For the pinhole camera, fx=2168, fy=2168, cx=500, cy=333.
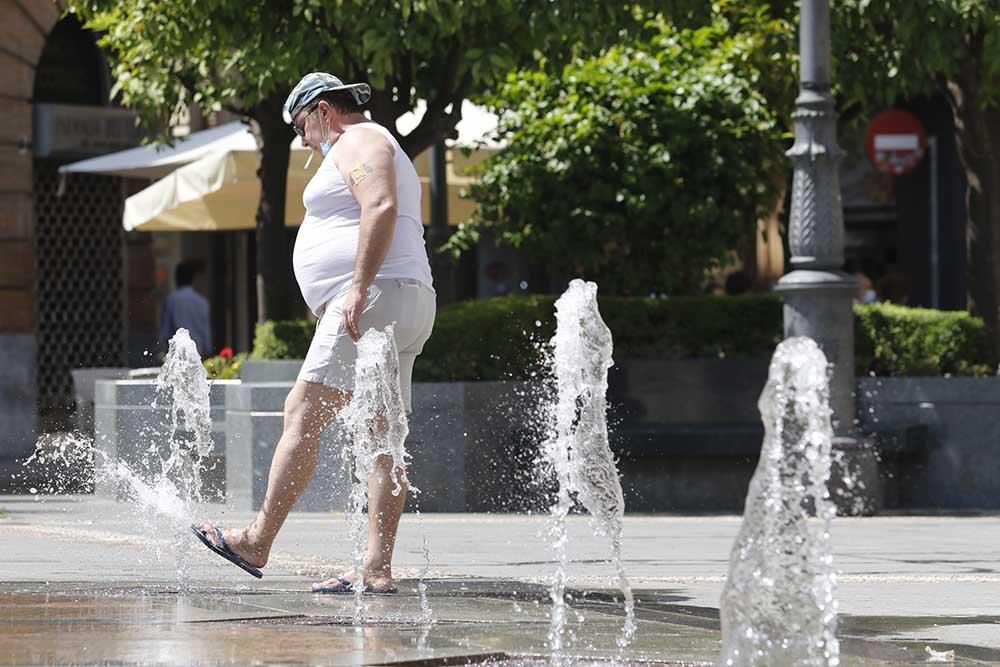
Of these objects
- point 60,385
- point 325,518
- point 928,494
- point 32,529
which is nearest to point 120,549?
point 32,529

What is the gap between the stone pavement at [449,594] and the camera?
561 cm

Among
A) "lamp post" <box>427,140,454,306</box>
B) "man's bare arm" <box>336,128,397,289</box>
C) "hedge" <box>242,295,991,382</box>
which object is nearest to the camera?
"man's bare arm" <box>336,128,397,289</box>

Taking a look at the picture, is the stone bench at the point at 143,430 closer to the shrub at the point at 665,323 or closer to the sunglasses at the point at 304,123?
the shrub at the point at 665,323

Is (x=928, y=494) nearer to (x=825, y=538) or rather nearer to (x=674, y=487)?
(x=674, y=487)

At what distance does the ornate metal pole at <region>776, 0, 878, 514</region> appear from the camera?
1198cm

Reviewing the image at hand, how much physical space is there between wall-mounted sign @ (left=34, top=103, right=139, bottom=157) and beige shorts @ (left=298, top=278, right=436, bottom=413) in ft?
46.9

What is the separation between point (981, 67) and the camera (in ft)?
45.5

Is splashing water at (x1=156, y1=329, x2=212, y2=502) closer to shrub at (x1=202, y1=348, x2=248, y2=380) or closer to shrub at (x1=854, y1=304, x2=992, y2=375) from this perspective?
shrub at (x1=202, y1=348, x2=248, y2=380)

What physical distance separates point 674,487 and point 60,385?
38.9 feet

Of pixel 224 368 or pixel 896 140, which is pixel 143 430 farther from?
pixel 896 140

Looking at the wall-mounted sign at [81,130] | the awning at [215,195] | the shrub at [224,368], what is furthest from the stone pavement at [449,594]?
the wall-mounted sign at [81,130]

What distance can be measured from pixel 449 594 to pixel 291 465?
67cm

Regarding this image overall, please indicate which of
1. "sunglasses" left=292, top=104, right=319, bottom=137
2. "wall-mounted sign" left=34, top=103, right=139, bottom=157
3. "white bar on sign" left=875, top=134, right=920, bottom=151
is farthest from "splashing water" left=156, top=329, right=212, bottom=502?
"white bar on sign" left=875, top=134, right=920, bottom=151

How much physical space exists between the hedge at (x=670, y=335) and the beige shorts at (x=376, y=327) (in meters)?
4.89
